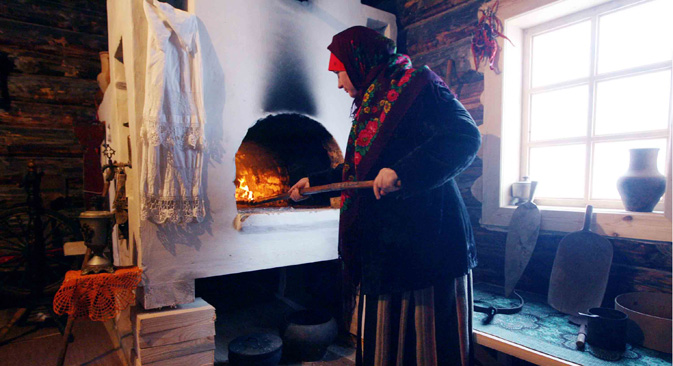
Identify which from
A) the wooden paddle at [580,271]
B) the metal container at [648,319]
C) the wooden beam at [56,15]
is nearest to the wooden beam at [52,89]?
the wooden beam at [56,15]

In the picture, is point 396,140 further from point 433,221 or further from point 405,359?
point 405,359

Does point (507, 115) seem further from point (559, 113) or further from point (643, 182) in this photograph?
point (643, 182)

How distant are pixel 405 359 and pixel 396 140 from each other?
0.83 metres

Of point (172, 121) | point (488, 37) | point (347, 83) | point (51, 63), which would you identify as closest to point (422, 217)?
point (347, 83)

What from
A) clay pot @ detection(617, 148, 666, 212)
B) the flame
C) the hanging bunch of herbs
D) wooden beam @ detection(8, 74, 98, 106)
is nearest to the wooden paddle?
clay pot @ detection(617, 148, 666, 212)

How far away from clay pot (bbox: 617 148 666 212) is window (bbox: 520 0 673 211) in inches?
3.2

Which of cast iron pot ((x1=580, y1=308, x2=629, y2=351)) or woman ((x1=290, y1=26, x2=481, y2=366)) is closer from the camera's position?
woman ((x1=290, y1=26, x2=481, y2=366))

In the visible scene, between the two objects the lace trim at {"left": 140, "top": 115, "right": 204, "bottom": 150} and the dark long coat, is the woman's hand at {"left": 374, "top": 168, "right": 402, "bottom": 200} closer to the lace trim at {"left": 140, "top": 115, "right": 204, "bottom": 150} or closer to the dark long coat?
the dark long coat

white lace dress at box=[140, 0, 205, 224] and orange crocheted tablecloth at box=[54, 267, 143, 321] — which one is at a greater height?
white lace dress at box=[140, 0, 205, 224]

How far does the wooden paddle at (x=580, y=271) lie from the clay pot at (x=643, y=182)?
0.19 m

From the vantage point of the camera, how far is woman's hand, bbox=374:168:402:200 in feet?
4.15

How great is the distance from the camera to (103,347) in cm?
270

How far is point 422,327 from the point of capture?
138 centimetres

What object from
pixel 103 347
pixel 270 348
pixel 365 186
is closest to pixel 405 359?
pixel 365 186
